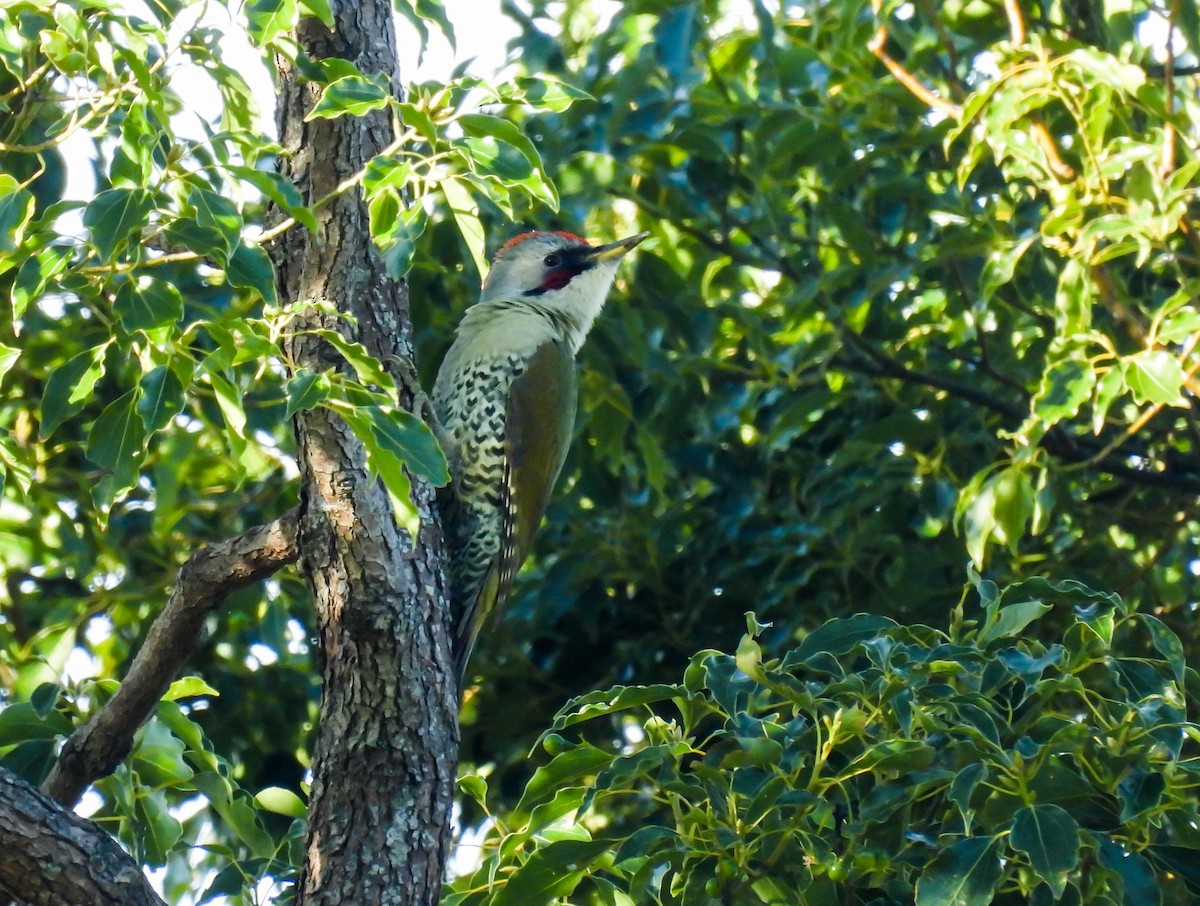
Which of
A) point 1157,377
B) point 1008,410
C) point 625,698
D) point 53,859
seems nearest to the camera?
point 53,859

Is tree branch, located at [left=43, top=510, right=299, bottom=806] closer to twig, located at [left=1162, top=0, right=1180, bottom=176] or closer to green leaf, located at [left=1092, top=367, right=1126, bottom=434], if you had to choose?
green leaf, located at [left=1092, top=367, right=1126, bottom=434]

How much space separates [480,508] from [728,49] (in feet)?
4.32

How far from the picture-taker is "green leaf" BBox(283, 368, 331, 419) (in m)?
1.78

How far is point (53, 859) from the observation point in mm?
1911

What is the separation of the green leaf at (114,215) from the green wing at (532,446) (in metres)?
1.98

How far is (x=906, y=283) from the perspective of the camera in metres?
4.15

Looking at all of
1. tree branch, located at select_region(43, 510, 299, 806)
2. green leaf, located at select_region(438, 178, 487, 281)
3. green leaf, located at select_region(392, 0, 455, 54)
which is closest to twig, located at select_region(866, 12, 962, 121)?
green leaf, located at select_region(392, 0, 455, 54)

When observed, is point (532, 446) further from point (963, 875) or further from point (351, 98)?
point (963, 875)

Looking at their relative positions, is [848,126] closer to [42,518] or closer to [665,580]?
[665,580]

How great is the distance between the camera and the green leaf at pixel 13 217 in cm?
181

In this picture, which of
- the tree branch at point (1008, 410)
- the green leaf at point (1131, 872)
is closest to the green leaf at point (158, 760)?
the green leaf at point (1131, 872)

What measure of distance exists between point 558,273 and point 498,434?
0.63m

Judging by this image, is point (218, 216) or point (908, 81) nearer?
point (218, 216)

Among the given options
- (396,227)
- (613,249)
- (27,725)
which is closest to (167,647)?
(27,725)
